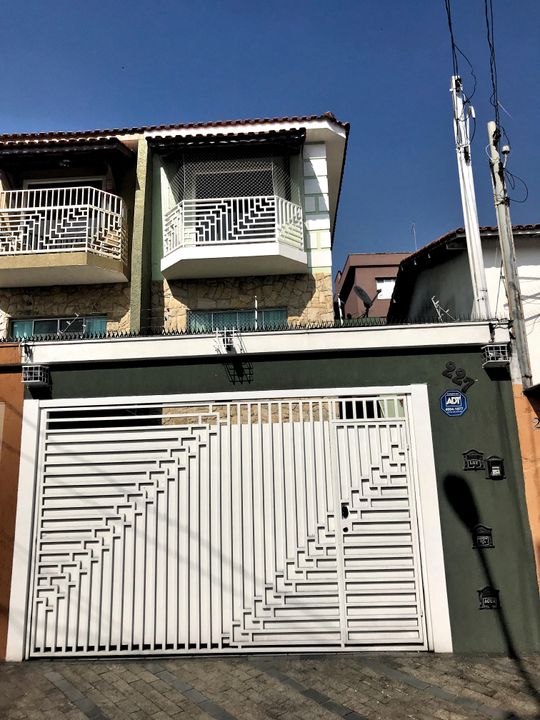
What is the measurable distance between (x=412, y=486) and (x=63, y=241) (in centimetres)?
943

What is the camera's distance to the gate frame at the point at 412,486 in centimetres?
479

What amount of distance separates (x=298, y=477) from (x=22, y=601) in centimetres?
313

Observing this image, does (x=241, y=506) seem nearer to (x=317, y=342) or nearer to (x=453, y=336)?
(x=317, y=342)

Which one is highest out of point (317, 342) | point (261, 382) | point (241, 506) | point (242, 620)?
point (317, 342)

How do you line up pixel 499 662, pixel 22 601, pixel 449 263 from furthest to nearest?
pixel 449 263, pixel 22 601, pixel 499 662

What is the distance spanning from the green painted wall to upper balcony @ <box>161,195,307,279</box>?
5660 mm

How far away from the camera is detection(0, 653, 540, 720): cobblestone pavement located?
3738 millimetres

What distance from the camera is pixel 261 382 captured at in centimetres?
545

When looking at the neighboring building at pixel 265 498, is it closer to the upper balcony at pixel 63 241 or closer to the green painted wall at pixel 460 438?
the green painted wall at pixel 460 438

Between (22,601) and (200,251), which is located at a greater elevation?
(200,251)

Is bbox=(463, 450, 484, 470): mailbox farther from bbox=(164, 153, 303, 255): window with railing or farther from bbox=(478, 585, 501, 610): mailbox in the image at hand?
bbox=(164, 153, 303, 255): window with railing

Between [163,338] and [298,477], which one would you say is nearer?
[298,477]

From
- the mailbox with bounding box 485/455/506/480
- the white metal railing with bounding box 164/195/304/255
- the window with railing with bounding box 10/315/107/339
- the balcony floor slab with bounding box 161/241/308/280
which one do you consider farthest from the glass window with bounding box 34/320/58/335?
the mailbox with bounding box 485/455/506/480

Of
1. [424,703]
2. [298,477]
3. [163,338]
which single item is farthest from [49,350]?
[424,703]
